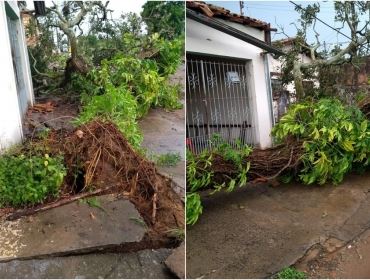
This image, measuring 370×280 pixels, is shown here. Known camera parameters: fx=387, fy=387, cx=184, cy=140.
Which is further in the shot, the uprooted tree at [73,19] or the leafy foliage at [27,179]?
the uprooted tree at [73,19]

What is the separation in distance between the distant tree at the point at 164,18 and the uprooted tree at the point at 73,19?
2.72 feet

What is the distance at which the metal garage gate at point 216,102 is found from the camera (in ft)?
14.8

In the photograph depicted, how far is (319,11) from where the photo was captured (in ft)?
18.5

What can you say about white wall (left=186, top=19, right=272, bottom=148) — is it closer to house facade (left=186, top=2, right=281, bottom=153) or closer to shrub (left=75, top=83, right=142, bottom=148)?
house facade (left=186, top=2, right=281, bottom=153)

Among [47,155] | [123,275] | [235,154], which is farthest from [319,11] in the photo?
[123,275]

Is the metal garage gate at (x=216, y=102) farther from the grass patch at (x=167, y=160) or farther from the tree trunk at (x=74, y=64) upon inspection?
the tree trunk at (x=74, y=64)

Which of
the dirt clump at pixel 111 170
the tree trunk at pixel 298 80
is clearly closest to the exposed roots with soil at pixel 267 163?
the dirt clump at pixel 111 170

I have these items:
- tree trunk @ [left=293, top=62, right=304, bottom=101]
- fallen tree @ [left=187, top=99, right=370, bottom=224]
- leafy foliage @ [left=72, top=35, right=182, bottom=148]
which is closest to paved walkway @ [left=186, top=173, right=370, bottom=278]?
fallen tree @ [left=187, top=99, right=370, bottom=224]

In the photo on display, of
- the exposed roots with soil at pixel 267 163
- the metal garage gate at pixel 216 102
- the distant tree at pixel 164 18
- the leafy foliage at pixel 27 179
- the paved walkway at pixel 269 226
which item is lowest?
the paved walkway at pixel 269 226

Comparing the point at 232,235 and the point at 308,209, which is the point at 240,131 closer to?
the point at 308,209

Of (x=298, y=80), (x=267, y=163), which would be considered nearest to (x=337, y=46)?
(x=298, y=80)

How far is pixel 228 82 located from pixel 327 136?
1.52 meters

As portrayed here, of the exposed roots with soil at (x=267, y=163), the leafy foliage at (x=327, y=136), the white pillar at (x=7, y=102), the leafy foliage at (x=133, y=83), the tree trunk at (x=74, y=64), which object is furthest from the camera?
the tree trunk at (x=74, y=64)

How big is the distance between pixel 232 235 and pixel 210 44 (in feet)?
7.37
